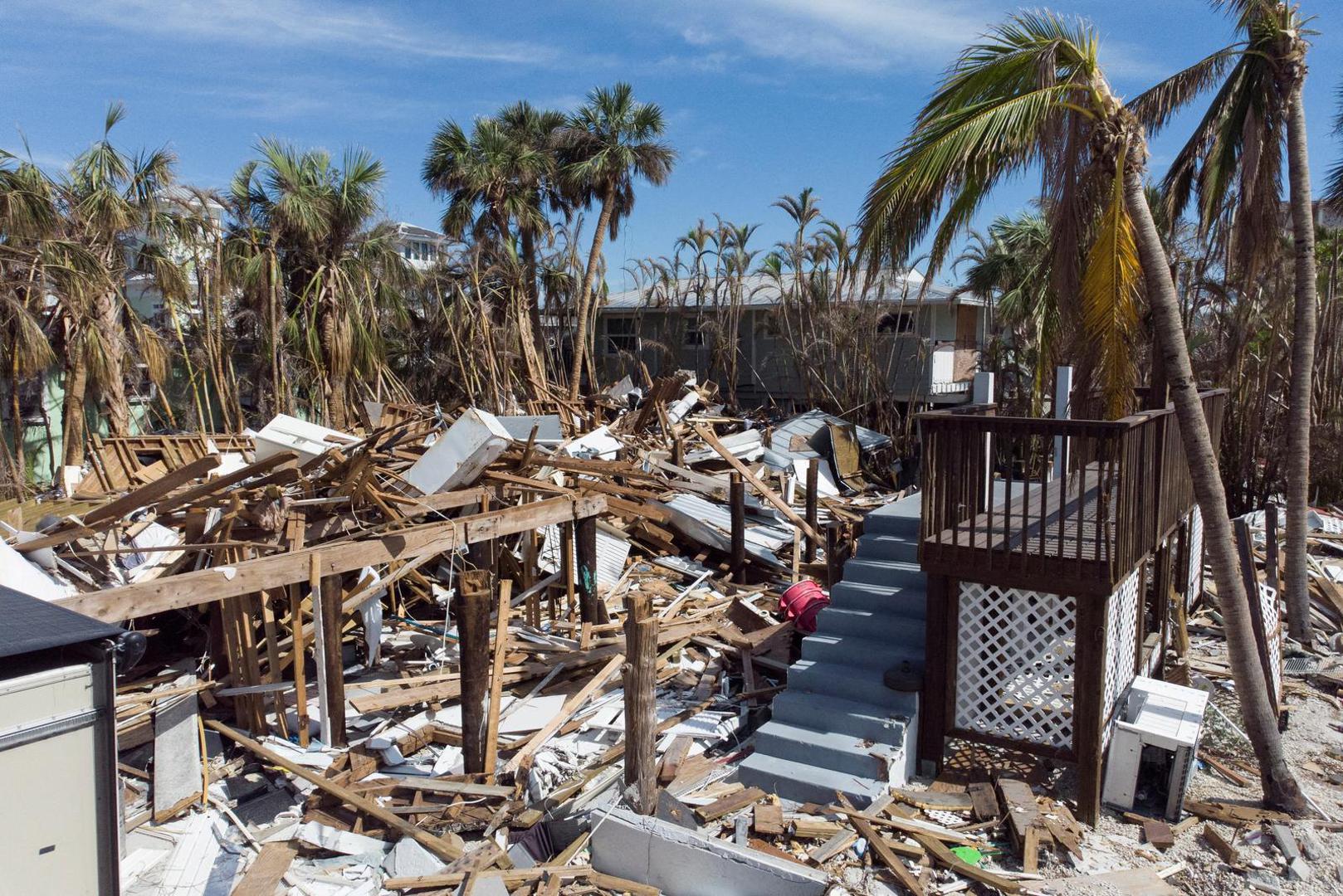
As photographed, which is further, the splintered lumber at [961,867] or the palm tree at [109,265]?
the palm tree at [109,265]

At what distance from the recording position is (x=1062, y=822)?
7.02m

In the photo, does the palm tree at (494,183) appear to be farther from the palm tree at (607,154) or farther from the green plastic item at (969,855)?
the green plastic item at (969,855)

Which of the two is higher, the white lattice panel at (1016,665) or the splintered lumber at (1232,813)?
the white lattice panel at (1016,665)

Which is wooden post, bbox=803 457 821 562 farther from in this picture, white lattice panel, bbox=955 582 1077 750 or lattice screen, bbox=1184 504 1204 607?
white lattice panel, bbox=955 582 1077 750

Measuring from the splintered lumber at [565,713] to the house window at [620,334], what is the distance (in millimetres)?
24224

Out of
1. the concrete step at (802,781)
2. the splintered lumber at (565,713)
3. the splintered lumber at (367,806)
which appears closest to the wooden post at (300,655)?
the splintered lumber at (367,806)

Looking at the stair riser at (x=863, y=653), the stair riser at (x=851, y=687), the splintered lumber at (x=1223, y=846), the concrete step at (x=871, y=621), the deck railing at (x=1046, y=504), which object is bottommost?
the splintered lumber at (x=1223, y=846)

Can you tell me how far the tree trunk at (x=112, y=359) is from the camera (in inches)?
671

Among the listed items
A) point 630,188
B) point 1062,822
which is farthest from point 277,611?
point 630,188

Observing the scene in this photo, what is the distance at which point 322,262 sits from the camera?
21.3 m

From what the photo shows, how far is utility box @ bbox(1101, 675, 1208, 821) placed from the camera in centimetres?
718

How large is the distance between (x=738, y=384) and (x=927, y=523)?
23.7 m

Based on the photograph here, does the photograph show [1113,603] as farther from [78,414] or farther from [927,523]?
[78,414]

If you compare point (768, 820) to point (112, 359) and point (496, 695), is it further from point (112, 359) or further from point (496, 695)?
point (112, 359)
